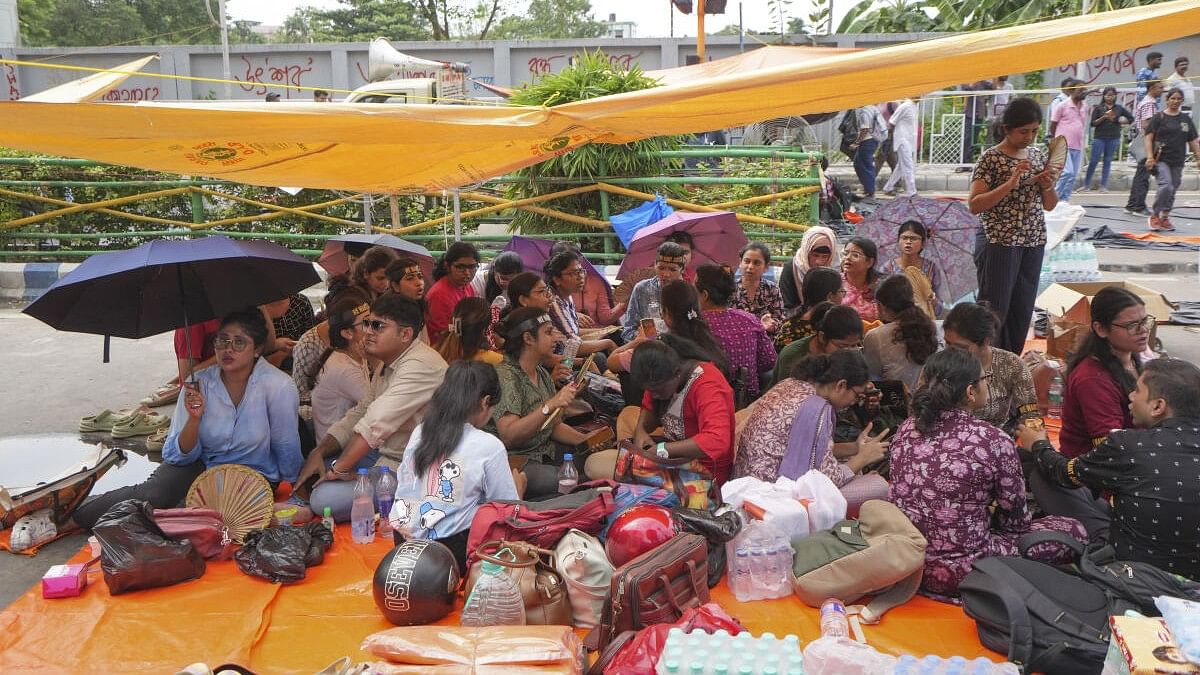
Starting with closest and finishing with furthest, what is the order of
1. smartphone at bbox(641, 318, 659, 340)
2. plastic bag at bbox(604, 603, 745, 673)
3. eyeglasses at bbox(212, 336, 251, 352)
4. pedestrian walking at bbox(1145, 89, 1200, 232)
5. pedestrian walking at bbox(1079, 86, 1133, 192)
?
plastic bag at bbox(604, 603, 745, 673) → eyeglasses at bbox(212, 336, 251, 352) → smartphone at bbox(641, 318, 659, 340) → pedestrian walking at bbox(1145, 89, 1200, 232) → pedestrian walking at bbox(1079, 86, 1133, 192)

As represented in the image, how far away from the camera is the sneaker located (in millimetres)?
4633

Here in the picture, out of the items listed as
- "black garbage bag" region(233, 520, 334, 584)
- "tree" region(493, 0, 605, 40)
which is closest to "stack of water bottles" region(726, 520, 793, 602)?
"black garbage bag" region(233, 520, 334, 584)

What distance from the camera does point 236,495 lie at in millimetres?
4668

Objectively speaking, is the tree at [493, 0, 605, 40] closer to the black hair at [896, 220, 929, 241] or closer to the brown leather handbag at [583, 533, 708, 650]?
the black hair at [896, 220, 929, 241]

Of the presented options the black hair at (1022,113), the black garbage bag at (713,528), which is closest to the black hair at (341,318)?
the black garbage bag at (713,528)

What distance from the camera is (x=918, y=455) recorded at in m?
3.92

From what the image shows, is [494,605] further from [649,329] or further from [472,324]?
[649,329]

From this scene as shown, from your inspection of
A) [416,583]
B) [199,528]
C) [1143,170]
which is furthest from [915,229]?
[1143,170]

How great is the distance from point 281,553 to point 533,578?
4.20 ft

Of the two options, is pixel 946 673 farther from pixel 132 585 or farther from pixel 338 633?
pixel 132 585

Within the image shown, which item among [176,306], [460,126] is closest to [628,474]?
[460,126]

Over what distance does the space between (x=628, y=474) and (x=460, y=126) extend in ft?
5.68

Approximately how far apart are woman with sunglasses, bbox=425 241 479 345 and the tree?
114 feet

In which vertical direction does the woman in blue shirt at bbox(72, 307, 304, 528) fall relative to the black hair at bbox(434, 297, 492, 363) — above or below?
below
